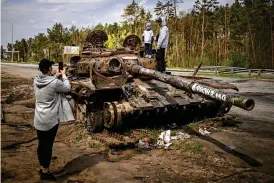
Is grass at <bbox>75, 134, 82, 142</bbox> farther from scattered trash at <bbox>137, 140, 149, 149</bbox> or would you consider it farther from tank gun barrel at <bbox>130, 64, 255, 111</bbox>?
tank gun barrel at <bbox>130, 64, 255, 111</bbox>

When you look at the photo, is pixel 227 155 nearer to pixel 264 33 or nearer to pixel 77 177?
pixel 77 177

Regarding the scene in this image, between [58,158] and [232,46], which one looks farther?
[232,46]

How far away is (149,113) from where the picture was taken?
8008 millimetres

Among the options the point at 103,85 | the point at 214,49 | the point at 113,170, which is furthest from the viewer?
the point at 214,49

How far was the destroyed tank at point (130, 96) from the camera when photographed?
795 cm

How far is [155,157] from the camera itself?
21.6ft

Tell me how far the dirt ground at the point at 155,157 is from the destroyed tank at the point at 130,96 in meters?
0.50

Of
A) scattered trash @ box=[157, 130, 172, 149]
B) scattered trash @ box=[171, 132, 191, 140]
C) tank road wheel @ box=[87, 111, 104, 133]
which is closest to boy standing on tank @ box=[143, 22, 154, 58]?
tank road wheel @ box=[87, 111, 104, 133]

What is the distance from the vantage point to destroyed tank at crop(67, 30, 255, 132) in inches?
313

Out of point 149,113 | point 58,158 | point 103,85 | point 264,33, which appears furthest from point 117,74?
point 264,33

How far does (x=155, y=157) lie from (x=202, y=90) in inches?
67.8

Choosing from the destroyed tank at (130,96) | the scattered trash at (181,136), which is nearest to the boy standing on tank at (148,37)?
the destroyed tank at (130,96)

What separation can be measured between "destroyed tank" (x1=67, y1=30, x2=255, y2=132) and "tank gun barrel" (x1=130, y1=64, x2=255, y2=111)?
0.03 m

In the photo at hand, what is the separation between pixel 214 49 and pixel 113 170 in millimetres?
41251
